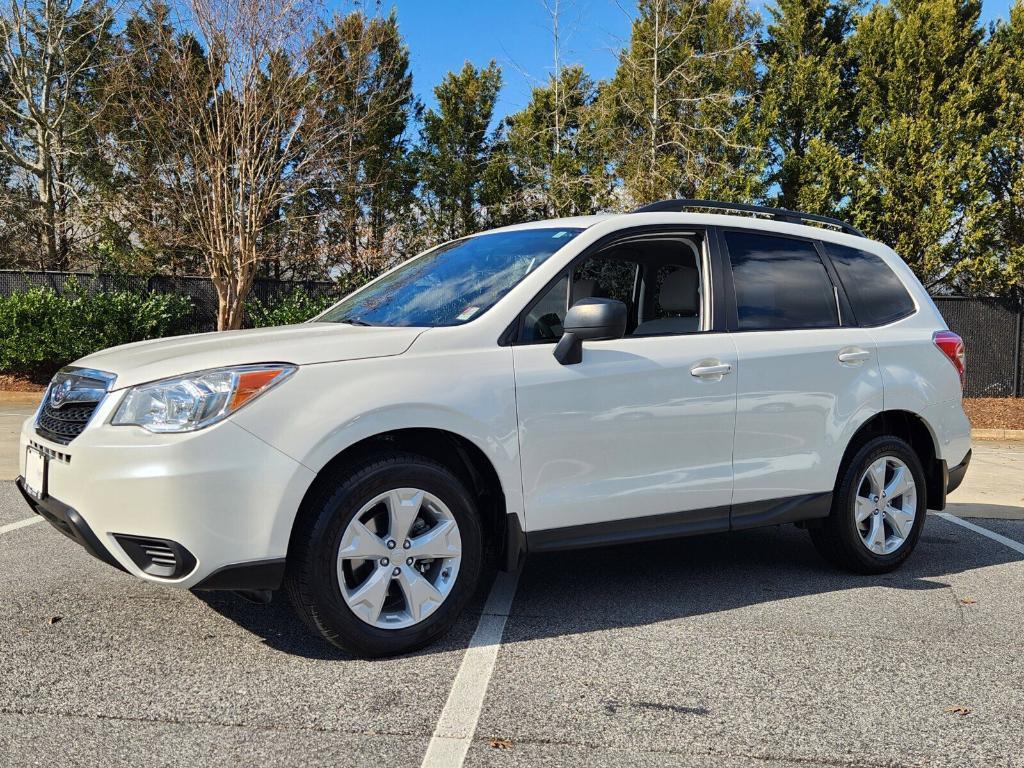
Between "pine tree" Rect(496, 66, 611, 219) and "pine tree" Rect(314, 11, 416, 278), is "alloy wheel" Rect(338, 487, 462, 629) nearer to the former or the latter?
"pine tree" Rect(314, 11, 416, 278)

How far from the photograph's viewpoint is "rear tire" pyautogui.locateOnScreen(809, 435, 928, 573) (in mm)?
5230

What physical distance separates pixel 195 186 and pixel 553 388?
50.9 feet

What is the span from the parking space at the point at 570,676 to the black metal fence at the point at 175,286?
13363 mm

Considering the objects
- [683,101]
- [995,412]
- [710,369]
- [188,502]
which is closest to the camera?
[188,502]

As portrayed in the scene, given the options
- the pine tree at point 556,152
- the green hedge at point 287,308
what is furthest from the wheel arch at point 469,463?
the pine tree at point 556,152

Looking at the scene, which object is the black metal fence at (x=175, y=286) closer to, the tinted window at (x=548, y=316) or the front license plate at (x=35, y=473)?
the front license plate at (x=35, y=473)

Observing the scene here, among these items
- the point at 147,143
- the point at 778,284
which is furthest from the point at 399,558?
the point at 147,143

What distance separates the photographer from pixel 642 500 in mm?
4480

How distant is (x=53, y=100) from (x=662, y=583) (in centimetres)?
2114

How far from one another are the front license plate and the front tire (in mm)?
1144

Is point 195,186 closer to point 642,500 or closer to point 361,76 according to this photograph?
point 361,76

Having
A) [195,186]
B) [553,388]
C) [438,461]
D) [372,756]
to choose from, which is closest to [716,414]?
[553,388]

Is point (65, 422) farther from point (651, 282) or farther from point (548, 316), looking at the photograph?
point (651, 282)

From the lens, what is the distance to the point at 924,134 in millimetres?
17344
